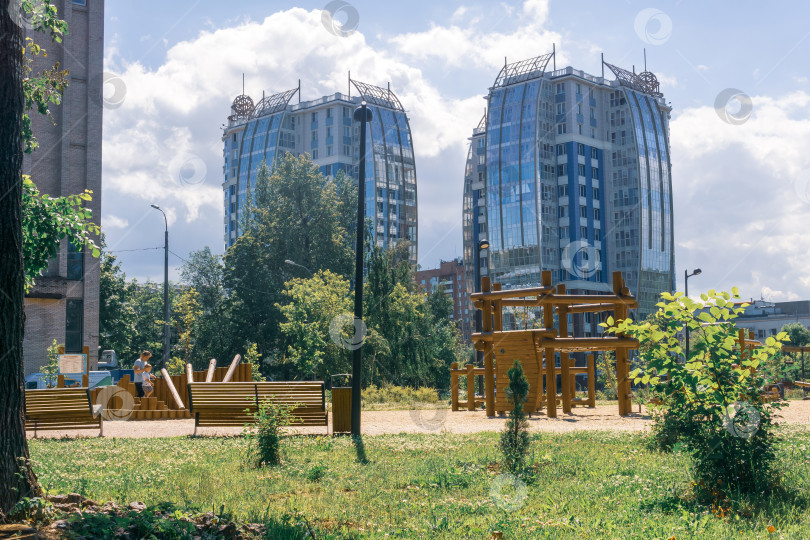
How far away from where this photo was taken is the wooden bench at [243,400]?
15492 millimetres

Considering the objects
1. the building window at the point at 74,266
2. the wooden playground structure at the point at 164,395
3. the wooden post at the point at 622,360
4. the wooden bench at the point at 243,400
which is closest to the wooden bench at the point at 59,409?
the wooden bench at the point at 243,400

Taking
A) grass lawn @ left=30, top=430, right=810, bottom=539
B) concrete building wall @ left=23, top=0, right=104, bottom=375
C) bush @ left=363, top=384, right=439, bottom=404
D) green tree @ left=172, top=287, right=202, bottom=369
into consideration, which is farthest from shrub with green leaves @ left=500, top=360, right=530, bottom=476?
green tree @ left=172, top=287, right=202, bottom=369

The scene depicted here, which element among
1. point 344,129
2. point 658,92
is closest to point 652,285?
point 658,92

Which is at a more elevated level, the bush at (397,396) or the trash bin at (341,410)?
the trash bin at (341,410)

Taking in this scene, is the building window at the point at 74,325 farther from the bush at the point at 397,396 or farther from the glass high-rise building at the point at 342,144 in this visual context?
the glass high-rise building at the point at 342,144

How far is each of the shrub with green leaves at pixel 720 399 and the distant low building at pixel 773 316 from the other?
118 meters

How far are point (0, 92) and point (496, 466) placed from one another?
7089 mm

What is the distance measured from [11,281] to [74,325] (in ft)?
119

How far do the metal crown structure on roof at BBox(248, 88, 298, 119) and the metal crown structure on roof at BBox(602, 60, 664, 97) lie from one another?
146 ft

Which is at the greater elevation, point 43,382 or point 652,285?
point 652,285

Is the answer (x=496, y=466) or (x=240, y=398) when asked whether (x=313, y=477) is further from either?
(x=240, y=398)

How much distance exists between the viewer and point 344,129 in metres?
→ 111

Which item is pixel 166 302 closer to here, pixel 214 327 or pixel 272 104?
pixel 214 327

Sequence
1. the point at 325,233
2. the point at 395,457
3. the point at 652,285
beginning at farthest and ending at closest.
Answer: the point at 652,285
the point at 325,233
the point at 395,457
